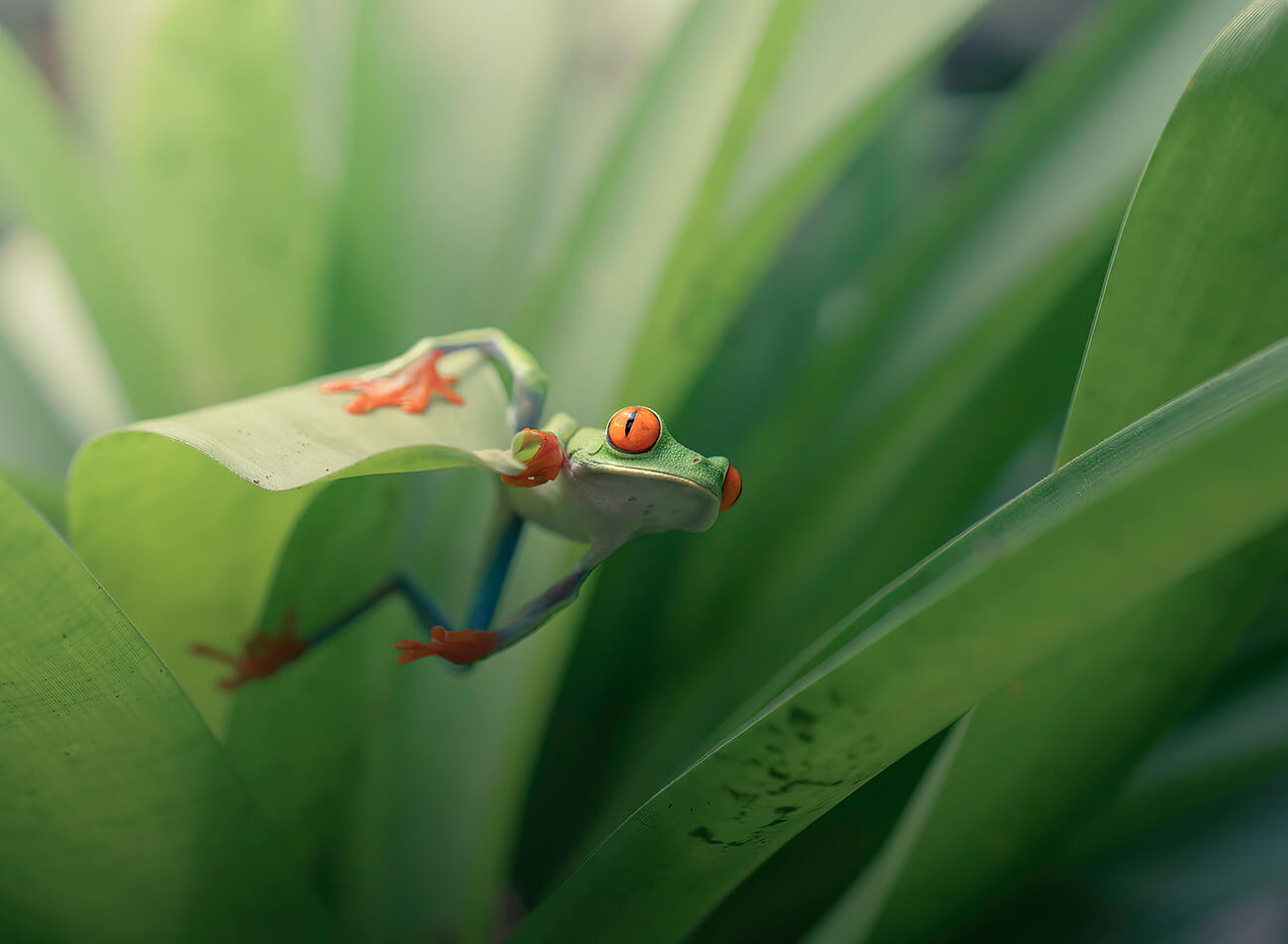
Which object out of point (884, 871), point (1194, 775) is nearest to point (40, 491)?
point (884, 871)

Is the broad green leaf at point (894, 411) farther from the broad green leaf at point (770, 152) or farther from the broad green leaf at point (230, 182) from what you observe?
the broad green leaf at point (230, 182)

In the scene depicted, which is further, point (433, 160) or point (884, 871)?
point (433, 160)

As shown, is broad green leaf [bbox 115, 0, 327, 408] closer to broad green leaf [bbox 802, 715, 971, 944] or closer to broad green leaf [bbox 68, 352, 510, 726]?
broad green leaf [bbox 68, 352, 510, 726]

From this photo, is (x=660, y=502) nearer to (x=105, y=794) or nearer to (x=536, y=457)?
(x=536, y=457)

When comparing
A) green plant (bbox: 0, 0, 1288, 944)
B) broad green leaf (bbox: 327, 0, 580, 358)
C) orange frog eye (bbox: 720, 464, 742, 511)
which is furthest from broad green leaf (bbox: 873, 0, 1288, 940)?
broad green leaf (bbox: 327, 0, 580, 358)

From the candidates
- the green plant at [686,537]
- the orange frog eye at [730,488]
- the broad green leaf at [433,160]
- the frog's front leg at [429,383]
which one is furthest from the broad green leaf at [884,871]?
the broad green leaf at [433,160]

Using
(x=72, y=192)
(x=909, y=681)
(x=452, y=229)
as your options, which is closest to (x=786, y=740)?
(x=909, y=681)

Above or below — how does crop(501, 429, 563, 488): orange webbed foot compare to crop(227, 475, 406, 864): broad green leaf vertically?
above
